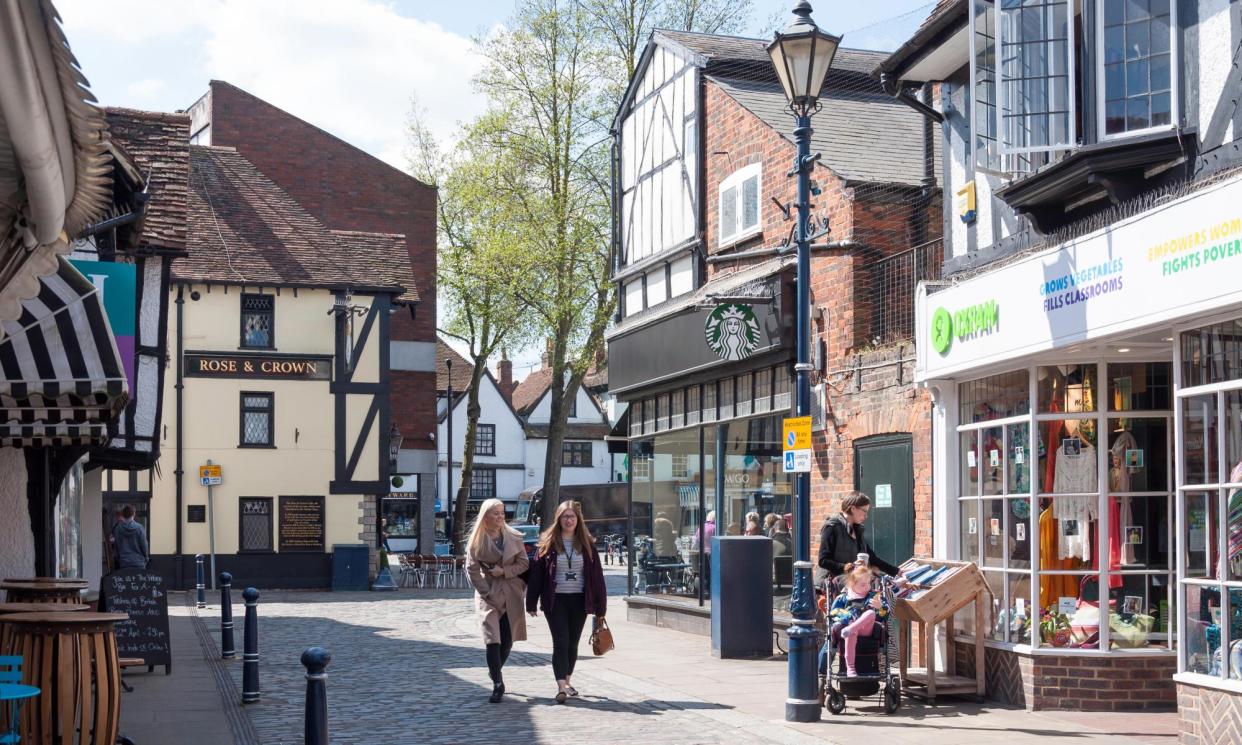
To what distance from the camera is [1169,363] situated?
39.5ft

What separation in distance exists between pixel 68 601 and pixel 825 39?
24.8ft

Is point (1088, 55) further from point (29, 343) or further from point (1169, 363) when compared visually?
point (29, 343)

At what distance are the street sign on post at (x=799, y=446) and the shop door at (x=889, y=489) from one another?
103 inches

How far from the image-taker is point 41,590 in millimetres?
11234

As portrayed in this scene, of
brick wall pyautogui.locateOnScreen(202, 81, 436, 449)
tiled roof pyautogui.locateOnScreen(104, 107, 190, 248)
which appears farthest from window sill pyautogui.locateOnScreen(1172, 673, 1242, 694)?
brick wall pyautogui.locateOnScreen(202, 81, 436, 449)

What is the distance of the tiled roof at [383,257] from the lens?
1486 inches

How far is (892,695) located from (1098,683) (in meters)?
1.67

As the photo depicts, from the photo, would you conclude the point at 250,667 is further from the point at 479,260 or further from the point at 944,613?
the point at 479,260

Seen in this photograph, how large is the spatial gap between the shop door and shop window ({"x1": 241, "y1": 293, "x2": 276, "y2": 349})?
2269 cm

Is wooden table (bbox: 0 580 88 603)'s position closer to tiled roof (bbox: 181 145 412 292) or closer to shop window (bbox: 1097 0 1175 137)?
shop window (bbox: 1097 0 1175 137)

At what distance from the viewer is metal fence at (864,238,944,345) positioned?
15.2 meters

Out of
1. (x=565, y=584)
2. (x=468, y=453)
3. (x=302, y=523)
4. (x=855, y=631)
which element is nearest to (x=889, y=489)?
(x=855, y=631)

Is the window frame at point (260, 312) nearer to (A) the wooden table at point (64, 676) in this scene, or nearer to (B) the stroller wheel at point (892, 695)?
(B) the stroller wheel at point (892, 695)

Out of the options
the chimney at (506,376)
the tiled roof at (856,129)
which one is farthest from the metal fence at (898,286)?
the chimney at (506,376)
